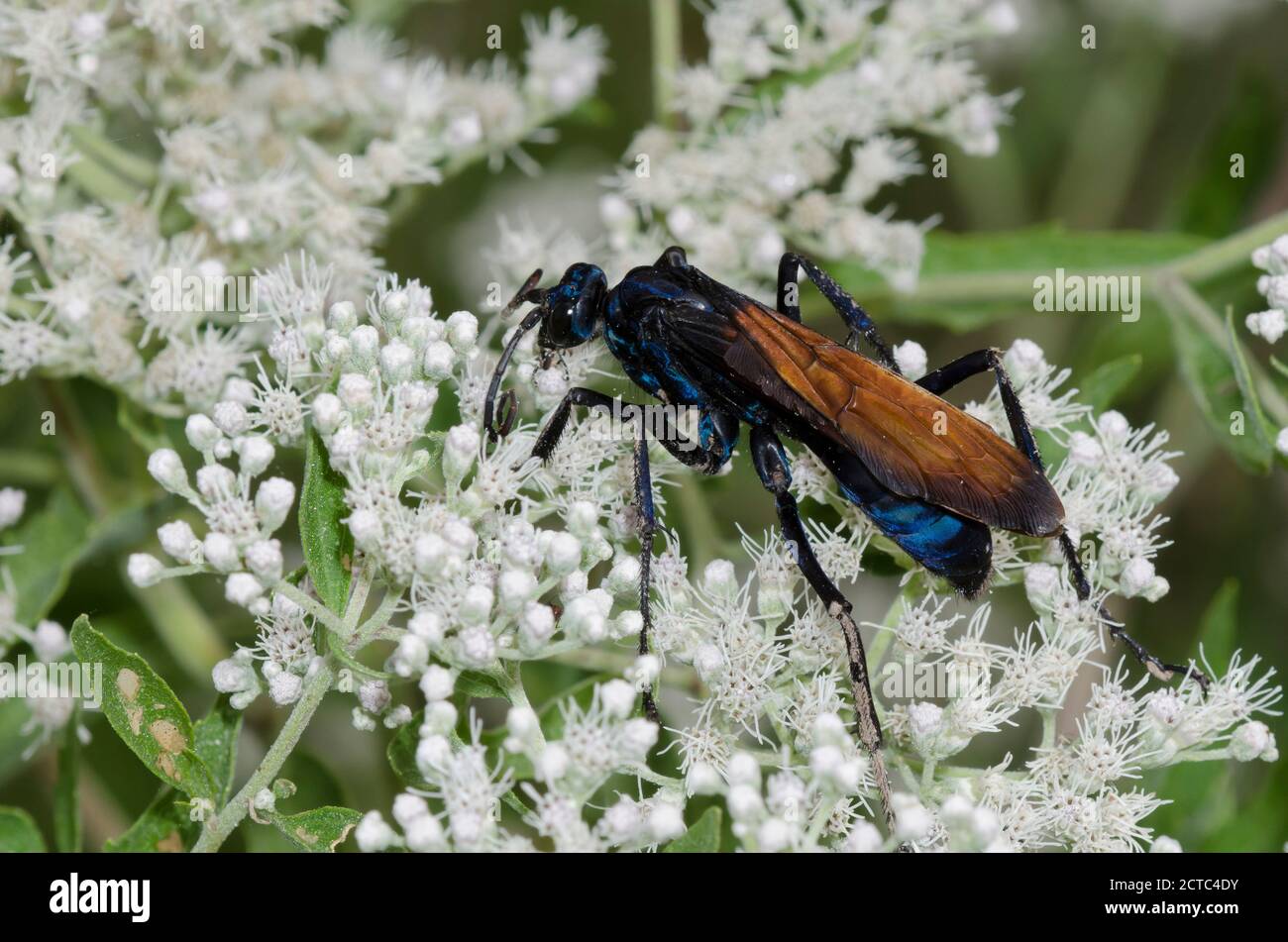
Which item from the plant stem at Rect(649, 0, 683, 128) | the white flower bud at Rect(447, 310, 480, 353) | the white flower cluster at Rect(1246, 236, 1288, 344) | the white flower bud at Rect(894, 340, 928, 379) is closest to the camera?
the white flower bud at Rect(447, 310, 480, 353)

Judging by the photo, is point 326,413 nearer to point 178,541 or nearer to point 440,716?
point 178,541

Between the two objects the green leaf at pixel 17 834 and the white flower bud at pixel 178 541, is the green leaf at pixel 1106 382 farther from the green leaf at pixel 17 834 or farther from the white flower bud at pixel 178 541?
the green leaf at pixel 17 834

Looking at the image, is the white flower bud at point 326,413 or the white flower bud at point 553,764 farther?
the white flower bud at point 326,413

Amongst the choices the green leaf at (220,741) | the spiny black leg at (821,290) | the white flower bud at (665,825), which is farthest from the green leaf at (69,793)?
the spiny black leg at (821,290)

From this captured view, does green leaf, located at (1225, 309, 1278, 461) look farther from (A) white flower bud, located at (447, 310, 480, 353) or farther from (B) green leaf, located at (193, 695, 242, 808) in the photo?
(B) green leaf, located at (193, 695, 242, 808)

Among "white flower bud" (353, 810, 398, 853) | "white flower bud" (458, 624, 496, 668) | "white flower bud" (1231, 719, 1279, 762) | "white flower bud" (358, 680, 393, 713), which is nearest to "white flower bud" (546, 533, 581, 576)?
"white flower bud" (458, 624, 496, 668)

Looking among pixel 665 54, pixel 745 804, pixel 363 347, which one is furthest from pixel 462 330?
pixel 665 54
